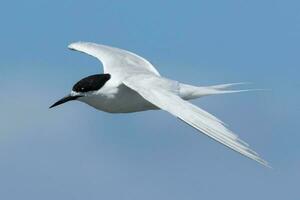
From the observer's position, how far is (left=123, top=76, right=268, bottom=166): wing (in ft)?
35.7

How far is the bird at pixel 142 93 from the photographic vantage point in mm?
11516

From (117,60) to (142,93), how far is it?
158 inches

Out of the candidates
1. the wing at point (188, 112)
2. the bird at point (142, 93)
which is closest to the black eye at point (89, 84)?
the bird at point (142, 93)

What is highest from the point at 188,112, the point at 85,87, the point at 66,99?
the point at 85,87

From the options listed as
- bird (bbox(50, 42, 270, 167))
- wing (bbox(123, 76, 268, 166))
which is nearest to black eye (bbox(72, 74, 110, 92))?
bird (bbox(50, 42, 270, 167))

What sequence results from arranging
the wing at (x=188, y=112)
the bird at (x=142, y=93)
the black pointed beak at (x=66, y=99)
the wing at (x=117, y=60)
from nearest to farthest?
the wing at (x=188, y=112), the bird at (x=142, y=93), the black pointed beak at (x=66, y=99), the wing at (x=117, y=60)

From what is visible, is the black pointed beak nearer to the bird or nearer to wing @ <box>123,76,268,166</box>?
the bird

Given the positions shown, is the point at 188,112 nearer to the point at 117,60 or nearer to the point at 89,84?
the point at 89,84

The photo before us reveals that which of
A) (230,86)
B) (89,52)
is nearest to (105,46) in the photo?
(89,52)

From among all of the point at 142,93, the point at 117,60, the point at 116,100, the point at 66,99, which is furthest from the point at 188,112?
the point at 117,60

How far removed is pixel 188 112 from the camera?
12219 millimetres

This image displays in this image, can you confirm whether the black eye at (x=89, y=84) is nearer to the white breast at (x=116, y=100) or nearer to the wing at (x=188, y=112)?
the white breast at (x=116, y=100)

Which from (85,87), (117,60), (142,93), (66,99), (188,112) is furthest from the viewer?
(117,60)

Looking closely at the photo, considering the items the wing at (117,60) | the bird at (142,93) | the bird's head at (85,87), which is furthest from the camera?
the wing at (117,60)
